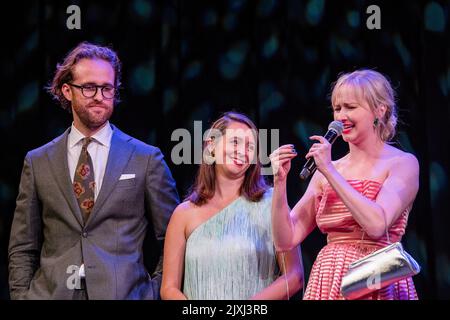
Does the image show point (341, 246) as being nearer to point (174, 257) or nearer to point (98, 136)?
point (174, 257)

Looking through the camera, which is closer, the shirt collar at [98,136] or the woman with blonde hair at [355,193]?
the woman with blonde hair at [355,193]

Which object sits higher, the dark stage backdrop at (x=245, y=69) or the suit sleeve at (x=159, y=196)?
the dark stage backdrop at (x=245, y=69)

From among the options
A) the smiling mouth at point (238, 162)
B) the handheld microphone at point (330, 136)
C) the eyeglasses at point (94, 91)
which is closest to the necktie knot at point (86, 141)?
the eyeglasses at point (94, 91)

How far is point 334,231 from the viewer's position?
2447mm

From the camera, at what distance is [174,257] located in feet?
8.56

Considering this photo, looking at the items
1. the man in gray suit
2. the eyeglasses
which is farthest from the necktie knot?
the eyeglasses

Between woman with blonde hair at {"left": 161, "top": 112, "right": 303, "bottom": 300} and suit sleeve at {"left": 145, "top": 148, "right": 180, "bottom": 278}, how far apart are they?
0.05 meters

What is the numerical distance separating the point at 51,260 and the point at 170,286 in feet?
1.42

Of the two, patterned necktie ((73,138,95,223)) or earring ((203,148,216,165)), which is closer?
patterned necktie ((73,138,95,223))

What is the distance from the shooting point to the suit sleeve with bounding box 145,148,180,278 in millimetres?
2684

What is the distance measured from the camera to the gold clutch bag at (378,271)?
84.3 inches

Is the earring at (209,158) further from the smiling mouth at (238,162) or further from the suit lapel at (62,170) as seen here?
the suit lapel at (62,170)

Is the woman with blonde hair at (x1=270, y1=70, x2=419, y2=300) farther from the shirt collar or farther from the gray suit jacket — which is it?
the shirt collar

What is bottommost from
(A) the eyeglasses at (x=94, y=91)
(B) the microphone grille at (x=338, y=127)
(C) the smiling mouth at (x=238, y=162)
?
(C) the smiling mouth at (x=238, y=162)
